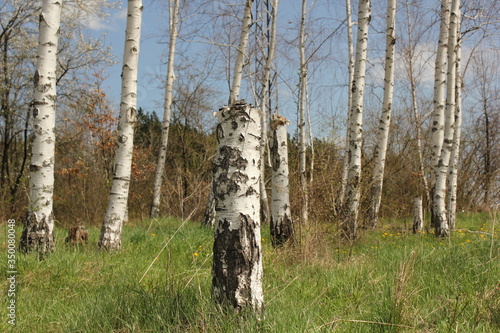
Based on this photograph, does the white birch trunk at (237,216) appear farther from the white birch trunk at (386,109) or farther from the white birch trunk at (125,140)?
the white birch trunk at (386,109)

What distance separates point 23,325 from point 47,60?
3583 mm

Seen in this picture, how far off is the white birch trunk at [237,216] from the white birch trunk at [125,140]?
3.08 meters

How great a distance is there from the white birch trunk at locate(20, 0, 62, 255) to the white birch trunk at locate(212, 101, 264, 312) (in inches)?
126

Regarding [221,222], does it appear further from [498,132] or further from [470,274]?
[498,132]

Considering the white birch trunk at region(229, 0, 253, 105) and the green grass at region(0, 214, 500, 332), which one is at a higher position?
the white birch trunk at region(229, 0, 253, 105)

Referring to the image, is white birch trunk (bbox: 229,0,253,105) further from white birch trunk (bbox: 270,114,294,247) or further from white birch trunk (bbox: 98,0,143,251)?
white birch trunk (bbox: 270,114,294,247)

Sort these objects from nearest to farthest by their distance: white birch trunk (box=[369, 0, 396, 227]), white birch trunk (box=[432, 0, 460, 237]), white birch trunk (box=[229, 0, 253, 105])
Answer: white birch trunk (box=[432, 0, 460, 237]) < white birch trunk (box=[369, 0, 396, 227]) < white birch trunk (box=[229, 0, 253, 105])

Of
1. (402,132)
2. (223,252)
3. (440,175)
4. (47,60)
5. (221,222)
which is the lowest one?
(223,252)

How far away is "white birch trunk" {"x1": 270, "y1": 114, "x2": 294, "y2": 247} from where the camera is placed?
5.21 metres

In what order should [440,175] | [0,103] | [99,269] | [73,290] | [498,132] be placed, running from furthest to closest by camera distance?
[498,132]
[0,103]
[440,175]
[99,269]
[73,290]

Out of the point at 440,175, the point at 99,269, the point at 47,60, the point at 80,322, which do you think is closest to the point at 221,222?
the point at 80,322

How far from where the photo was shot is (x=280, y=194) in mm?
5270

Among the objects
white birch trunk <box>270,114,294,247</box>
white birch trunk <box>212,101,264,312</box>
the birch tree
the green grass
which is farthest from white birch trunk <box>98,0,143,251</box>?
white birch trunk <box>212,101,264,312</box>

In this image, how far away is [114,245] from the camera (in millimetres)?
5047
